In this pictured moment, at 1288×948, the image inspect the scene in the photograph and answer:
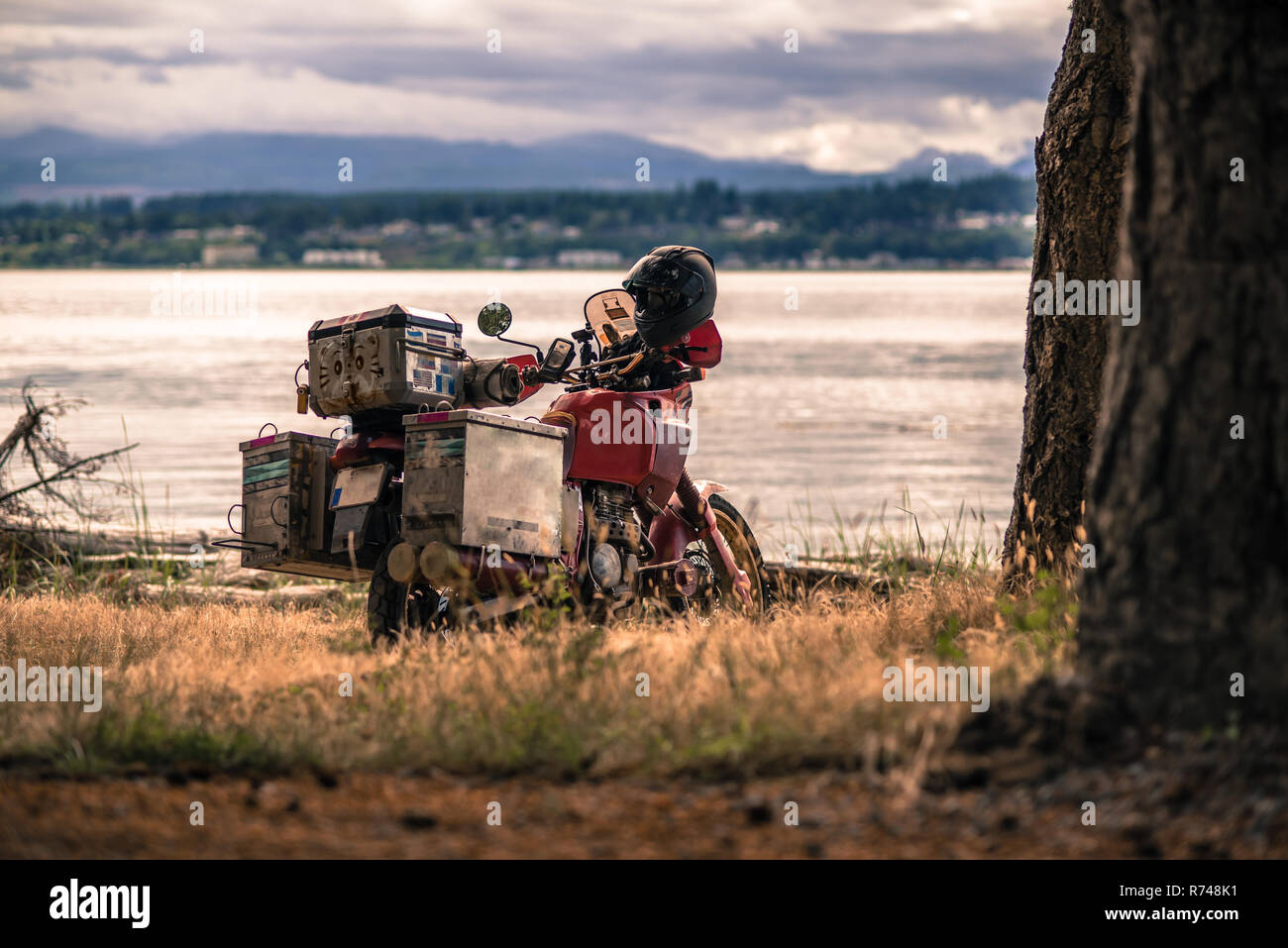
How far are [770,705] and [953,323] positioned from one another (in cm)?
6847

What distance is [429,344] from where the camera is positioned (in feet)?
23.1

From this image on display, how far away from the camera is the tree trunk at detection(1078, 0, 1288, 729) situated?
437 centimetres

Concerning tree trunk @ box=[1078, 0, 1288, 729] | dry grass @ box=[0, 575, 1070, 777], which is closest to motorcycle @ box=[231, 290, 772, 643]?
dry grass @ box=[0, 575, 1070, 777]

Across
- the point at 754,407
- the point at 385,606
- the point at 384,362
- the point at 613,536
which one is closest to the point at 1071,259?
the point at 613,536

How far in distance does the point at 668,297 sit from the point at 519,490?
1628 millimetres

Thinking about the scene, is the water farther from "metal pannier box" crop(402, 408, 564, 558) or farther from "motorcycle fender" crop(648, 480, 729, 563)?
"metal pannier box" crop(402, 408, 564, 558)

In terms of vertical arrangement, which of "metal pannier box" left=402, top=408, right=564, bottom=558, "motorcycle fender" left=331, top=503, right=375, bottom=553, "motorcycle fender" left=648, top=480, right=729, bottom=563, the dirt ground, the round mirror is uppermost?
the round mirror

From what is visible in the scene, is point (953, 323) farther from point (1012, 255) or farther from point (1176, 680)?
point (1012, 255)

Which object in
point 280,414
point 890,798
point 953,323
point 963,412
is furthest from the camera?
point 953,323

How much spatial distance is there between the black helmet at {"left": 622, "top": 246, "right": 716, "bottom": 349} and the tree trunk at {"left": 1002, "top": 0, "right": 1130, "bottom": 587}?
1.72m

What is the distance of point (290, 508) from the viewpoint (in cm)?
720

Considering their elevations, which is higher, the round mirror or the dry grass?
the round mirror

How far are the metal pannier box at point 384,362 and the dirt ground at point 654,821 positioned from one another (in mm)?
2733
